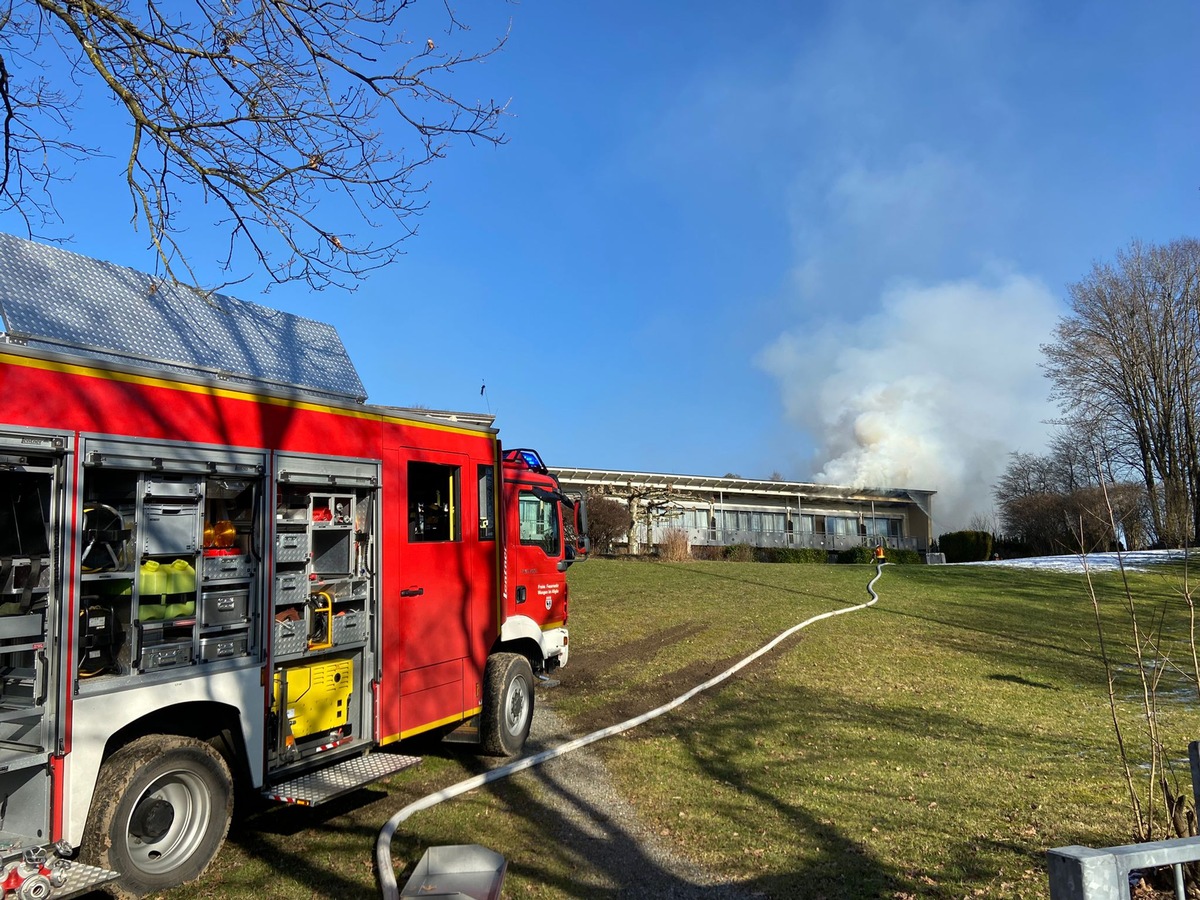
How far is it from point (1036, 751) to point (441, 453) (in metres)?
6.58

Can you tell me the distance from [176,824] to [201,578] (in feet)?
4.85

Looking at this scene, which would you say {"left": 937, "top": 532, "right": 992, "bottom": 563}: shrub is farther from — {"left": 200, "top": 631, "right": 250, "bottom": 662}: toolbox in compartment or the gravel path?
{"left": 200, "top": 631, "right": 250, "bottom": 662}: toolbox in compartment

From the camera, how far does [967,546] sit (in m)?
42.1

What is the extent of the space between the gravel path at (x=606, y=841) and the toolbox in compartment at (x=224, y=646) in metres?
2.62

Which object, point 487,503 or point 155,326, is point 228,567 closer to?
point 155,326

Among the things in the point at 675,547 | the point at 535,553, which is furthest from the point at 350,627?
the point at 675,547

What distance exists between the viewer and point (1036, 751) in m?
Result: 8.12

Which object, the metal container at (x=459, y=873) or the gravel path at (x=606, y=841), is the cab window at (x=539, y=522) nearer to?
the gravel path at (x=606, y=841)

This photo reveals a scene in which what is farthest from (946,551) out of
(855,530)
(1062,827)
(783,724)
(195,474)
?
(195,474)

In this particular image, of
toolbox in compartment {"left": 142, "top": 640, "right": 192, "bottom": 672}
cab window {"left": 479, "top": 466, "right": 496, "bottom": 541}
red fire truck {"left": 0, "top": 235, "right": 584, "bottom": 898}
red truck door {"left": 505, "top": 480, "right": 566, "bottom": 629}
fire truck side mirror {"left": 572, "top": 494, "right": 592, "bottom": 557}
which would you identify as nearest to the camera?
red fire truck {"left": 0, "top": 235, "right": 584, "bottom": 898}

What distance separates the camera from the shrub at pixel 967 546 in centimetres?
4156

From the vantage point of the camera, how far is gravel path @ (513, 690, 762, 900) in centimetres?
508

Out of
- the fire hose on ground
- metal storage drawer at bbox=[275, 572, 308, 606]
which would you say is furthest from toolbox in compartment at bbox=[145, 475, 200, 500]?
the fire hose on ground

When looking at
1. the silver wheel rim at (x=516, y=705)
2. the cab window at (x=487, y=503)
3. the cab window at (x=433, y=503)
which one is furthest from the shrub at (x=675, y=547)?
the cab window at (x=433, y=503)
